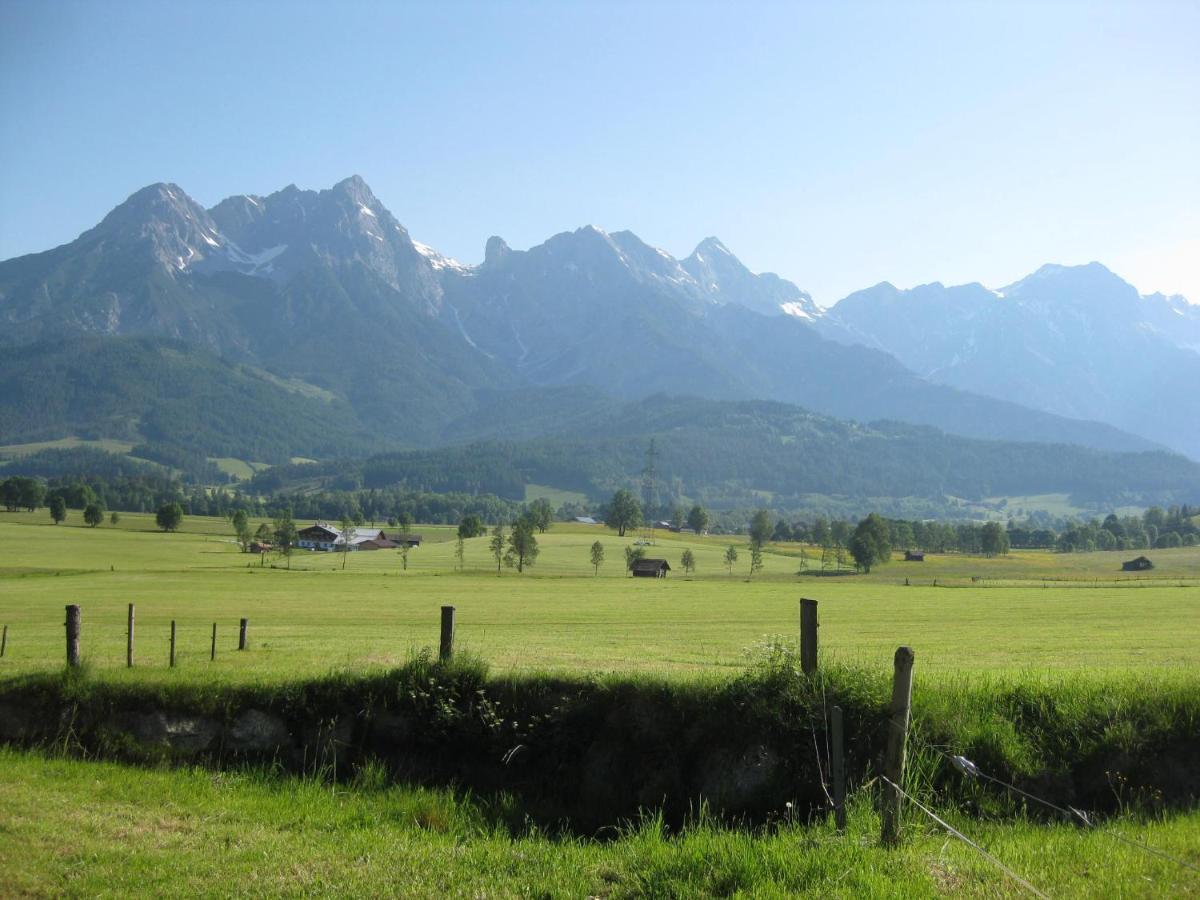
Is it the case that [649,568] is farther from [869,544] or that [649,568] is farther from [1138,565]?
[1138,565]

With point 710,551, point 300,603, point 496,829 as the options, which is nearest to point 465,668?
point 496,829

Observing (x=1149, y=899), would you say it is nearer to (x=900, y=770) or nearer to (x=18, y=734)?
(x=900, y=770)

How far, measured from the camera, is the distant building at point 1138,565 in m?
132

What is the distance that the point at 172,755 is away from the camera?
14.5 metres

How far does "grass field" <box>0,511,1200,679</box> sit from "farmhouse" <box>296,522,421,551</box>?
150ft

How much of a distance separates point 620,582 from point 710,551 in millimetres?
68239

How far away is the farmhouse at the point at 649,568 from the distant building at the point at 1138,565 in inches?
2798

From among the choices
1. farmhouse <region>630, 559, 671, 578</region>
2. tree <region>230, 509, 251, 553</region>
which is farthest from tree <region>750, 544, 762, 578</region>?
tree <region>230, 509, 251, 553</region>

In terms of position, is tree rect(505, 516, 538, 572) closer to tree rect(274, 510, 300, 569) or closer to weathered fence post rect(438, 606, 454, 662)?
tree rect(274, 510, 300, 569)

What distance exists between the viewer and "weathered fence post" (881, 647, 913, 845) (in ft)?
31.3

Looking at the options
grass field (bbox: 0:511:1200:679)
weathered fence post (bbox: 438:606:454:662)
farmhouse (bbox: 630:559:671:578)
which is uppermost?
weathered fence post (bbox: 438:606:454:662)

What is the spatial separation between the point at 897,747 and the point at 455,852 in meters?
5.53

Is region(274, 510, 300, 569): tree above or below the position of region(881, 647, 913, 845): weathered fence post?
below

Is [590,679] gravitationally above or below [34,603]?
above
